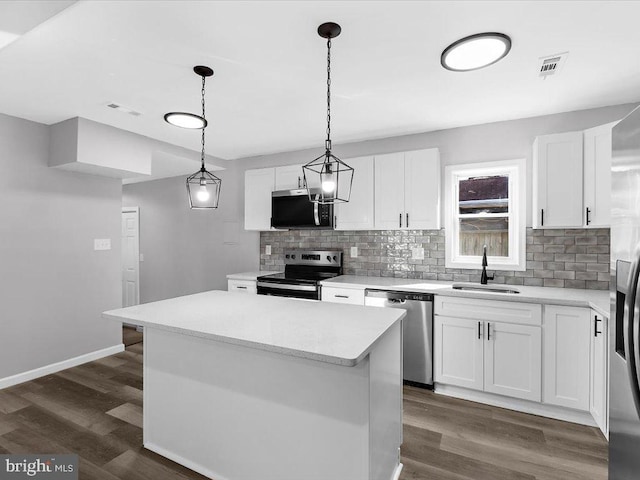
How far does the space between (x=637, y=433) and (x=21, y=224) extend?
15.0ft

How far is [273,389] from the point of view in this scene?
170cm

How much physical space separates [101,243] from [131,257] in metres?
1.76

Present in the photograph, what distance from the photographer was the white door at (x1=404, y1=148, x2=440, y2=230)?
11.0 feet

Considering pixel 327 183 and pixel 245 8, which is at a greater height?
pixel 245 8

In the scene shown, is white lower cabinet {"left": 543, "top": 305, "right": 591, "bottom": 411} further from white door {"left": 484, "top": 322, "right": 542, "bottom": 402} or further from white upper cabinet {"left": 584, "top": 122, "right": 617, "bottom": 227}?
white upper cabinet {"left": 584, "top": 122, "right": 617, "bottom": 227}

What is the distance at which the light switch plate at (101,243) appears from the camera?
151 inches

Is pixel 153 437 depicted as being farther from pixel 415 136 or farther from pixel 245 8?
pixel 415 136

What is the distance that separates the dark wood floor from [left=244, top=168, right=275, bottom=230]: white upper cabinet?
87.3 inches

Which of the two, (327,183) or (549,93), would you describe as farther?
(549,93)

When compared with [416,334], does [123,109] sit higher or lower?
higher

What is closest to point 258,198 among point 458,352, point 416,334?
point 416,334

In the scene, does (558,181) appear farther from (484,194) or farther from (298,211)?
(298,211)

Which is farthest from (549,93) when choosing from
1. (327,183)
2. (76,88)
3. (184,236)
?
(184,236)

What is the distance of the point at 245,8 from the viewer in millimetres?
1655
